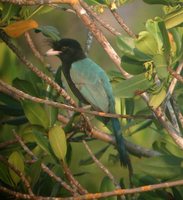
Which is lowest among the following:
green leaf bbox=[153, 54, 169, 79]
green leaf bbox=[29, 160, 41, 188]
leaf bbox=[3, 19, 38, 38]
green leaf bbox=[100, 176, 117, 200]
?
green leaf bbox=[100, 176, 117, 200]

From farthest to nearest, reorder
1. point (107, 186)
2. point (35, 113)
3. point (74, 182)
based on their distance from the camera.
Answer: point (35, 113) < point (107, 186) < point (74, 182)

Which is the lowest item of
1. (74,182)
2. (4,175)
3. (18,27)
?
(74,182)

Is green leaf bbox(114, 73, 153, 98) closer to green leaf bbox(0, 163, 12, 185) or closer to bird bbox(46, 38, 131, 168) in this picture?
green leaf bbox(0, 163, 12, 185)

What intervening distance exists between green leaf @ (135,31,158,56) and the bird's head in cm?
263

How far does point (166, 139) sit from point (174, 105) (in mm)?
344

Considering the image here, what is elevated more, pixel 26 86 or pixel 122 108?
pixel 26 86

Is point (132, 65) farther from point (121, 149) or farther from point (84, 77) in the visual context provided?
point (84, 77)

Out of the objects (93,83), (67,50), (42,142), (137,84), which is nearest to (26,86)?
(42,142)

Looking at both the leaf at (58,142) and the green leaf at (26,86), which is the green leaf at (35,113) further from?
the leaf at (58,142)

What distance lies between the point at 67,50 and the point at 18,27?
2460 millimetres

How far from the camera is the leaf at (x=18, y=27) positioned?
266 centimetres

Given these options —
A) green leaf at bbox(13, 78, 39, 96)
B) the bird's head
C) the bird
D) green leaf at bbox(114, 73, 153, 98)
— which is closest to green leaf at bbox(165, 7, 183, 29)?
green leaf at bbox(114, 73, 153, 98)

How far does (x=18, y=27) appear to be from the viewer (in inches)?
105

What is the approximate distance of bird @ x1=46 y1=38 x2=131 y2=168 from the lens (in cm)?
462
